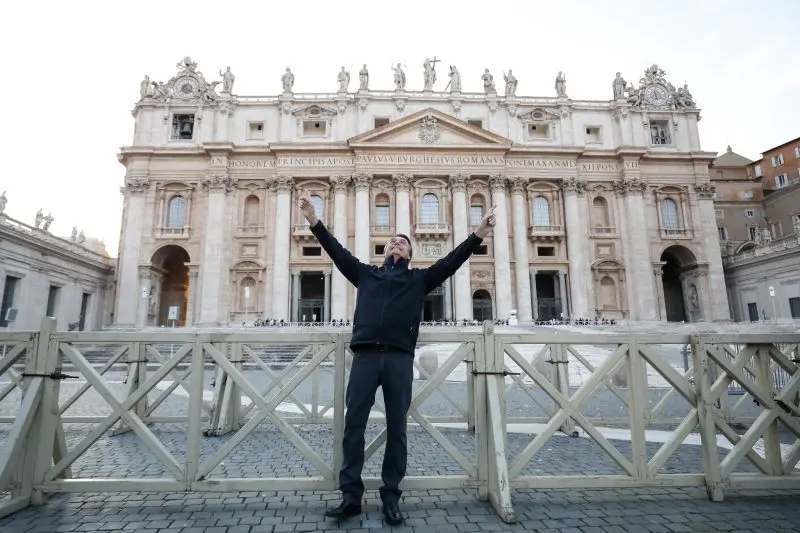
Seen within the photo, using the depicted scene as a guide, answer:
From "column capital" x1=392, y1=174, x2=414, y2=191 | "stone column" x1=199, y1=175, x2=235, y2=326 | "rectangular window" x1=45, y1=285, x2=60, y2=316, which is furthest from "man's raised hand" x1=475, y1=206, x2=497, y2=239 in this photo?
"rectangular window" x1=45, y1=285, x2=60, y2=316

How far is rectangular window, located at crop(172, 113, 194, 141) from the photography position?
35.5m

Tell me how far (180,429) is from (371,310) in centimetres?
499

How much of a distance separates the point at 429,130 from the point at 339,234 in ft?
37.2

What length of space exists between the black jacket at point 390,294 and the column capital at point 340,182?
30794 mm

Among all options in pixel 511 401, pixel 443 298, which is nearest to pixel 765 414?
pixel 511 401

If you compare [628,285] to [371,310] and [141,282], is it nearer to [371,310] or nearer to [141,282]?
[371,310]

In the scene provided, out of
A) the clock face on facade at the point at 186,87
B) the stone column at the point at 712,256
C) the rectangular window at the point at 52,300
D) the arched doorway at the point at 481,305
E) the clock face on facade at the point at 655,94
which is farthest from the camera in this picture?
the clock face on facade at the point at 655,94

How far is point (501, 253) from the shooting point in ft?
108

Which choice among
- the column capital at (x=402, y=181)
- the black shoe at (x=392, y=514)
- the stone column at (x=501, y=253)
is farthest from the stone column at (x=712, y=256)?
the black shoe at (x=392, y=514)

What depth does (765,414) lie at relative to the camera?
4004mm

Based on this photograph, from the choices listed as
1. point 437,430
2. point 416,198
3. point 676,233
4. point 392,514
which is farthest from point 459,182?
point 392,514

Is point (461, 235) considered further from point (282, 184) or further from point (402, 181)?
point (282, 184)

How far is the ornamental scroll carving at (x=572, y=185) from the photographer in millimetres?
34281

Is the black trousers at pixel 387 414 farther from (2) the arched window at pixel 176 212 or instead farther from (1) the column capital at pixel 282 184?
(2) the arched window at pixel 176 212
